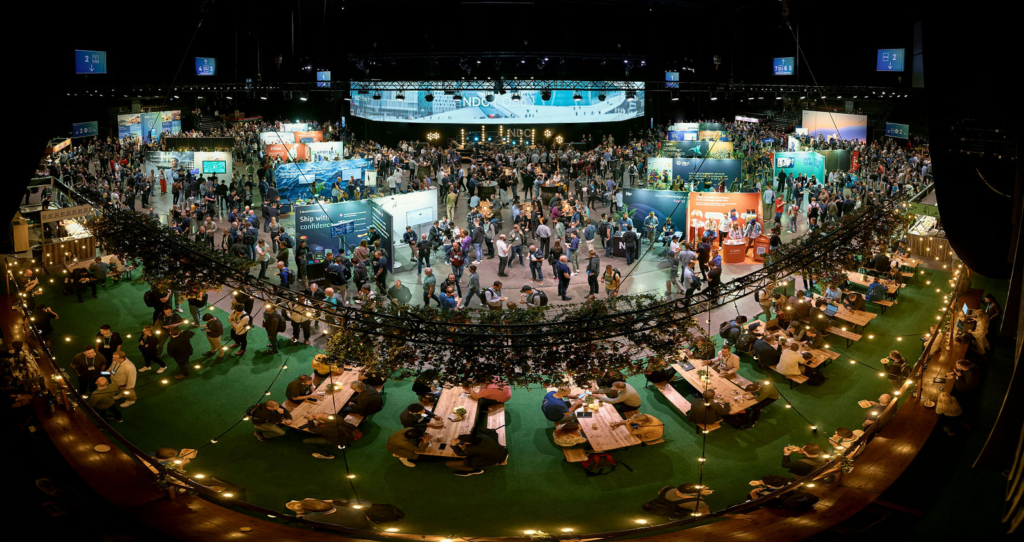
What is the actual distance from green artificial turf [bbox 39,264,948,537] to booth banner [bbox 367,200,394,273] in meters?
4.33

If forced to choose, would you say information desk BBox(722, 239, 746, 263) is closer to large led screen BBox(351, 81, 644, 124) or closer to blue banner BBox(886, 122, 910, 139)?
blue banner BBox(886, 122, 910, 139)

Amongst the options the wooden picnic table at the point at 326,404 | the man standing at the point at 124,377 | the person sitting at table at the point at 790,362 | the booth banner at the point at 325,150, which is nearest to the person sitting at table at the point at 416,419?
the wooden picnic table at the point at 326,404

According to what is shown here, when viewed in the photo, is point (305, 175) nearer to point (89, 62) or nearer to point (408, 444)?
point (408, 444)

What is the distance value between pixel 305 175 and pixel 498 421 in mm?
13792

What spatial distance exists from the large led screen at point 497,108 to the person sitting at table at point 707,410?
104ft

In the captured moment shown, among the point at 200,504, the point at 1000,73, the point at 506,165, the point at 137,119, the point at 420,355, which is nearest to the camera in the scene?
the point at 1000,73

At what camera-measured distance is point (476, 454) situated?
32.0 ft

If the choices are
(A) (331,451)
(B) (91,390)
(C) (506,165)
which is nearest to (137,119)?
(C) (506,165)

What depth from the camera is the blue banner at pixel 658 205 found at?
19219mm

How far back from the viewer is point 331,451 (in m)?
10.4

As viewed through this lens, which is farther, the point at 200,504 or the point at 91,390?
the point at 91,390

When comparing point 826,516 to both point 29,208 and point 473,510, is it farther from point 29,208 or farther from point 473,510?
point 29,208

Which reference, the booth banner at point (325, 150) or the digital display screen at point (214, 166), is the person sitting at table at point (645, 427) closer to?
the digital display screen at point (214, 166)

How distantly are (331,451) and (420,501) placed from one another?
1.86 meters
